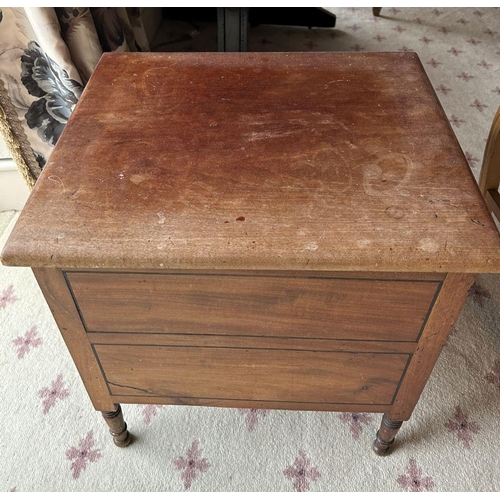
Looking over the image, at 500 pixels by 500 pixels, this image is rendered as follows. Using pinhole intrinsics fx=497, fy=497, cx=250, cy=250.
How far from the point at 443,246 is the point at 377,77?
37cm

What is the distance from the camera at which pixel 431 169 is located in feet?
2.10

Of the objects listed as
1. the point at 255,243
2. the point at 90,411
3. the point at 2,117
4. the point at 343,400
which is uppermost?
the point at 255,243

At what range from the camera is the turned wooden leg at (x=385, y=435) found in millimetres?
825

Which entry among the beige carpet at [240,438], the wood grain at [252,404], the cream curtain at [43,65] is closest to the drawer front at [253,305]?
the wood grain at [252,404]

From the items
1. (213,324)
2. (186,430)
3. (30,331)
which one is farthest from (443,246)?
(30,331)

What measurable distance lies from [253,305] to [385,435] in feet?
1.34

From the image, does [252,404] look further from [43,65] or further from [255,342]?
[43,65]

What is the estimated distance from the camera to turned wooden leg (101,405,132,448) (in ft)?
2.77

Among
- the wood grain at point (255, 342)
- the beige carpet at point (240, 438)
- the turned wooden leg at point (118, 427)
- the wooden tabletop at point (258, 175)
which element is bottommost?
the beige carpet at point (240, 438)

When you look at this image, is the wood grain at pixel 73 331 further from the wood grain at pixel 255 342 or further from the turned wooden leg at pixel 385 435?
the turned wooden leg at pixel 385 435

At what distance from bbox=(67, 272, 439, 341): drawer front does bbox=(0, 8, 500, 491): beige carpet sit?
36 cm

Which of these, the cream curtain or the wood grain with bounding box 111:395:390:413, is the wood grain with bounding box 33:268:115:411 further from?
the cream curtain

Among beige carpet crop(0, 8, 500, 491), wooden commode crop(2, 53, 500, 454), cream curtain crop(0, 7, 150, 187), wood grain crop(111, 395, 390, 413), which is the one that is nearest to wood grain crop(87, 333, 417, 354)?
wooden commode crop(2, 53, 500, 454)

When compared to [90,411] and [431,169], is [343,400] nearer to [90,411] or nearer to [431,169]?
[431,169]
